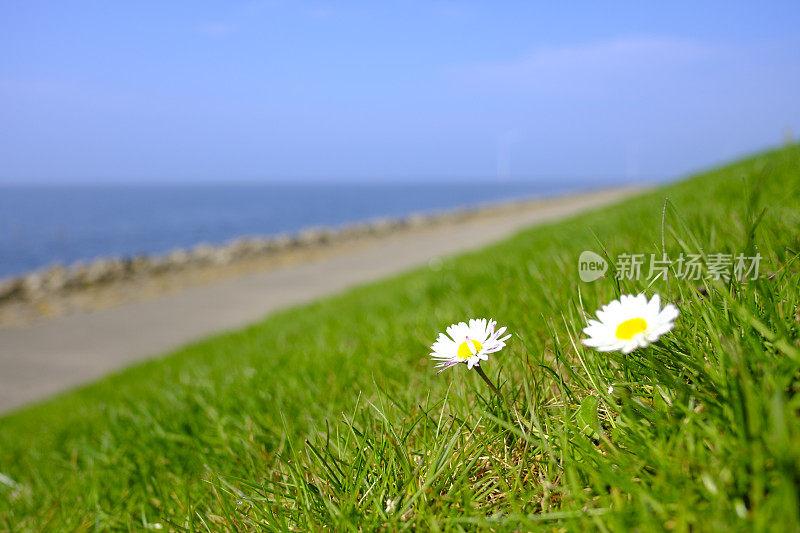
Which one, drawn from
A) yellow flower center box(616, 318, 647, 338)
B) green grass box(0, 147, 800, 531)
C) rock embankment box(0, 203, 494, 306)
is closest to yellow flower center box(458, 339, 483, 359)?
green grass box(0, 147, 800, 531)

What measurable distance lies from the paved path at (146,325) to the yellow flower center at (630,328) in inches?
371

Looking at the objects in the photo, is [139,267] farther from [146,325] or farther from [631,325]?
[631,325]

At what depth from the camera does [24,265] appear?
102ft

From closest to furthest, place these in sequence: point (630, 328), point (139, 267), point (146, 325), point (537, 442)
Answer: point (630, 328) → point (537, 442) → point (146, 325) → point (139, 267)

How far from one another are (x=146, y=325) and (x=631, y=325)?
12510 millimetres

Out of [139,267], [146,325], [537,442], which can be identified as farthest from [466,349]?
[139,267]

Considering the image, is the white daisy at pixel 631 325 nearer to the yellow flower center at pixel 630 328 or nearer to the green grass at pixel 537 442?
the yellow flower center at pixel 630 328

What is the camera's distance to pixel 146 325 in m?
11.8

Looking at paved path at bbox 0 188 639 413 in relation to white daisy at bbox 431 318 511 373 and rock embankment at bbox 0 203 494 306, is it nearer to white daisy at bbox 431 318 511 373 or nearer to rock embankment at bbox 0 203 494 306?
rock embankment at bbox 0 203 494 306

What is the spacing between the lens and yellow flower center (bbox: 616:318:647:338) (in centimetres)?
90

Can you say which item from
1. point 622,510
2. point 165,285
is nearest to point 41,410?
point 622,510

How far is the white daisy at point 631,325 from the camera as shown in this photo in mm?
872

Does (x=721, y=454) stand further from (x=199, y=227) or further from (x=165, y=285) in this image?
(x=199, y=227)

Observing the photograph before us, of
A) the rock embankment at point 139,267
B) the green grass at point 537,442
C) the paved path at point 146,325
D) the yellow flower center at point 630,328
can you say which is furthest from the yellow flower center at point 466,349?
the rock embankment at point 139,267
